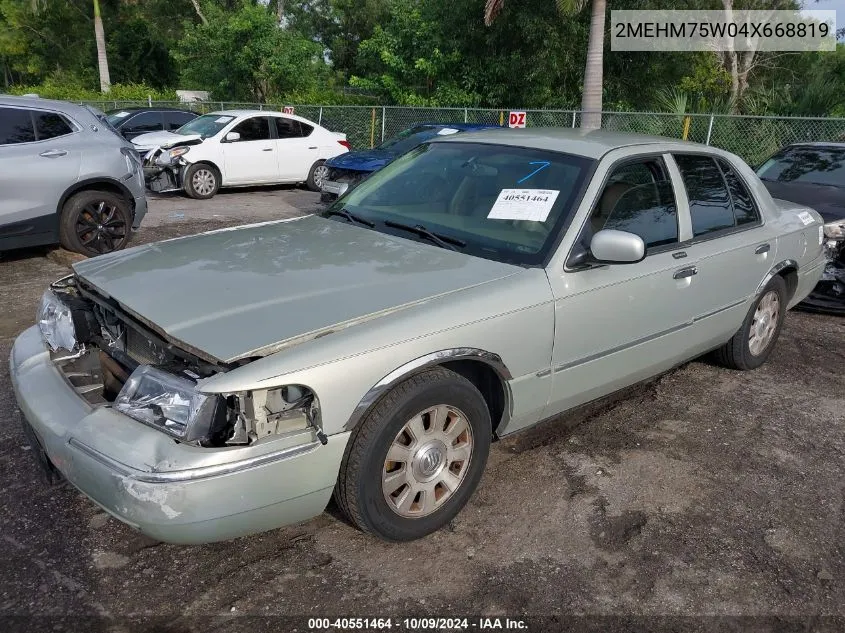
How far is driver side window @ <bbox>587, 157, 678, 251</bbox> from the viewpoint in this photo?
3.60 m

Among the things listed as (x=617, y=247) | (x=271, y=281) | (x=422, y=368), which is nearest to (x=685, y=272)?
(x=617, y=247)

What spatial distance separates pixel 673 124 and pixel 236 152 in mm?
8359

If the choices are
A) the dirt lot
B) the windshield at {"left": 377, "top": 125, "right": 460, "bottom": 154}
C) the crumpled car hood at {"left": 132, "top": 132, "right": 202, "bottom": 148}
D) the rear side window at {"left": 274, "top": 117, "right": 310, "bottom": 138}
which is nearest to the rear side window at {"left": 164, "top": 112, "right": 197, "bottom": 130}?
the crumpled car hood at {"left": 132, "top": 132, "right": 202, "bottom": 148}

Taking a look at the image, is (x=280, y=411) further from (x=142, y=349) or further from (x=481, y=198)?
(x=481, y=198)

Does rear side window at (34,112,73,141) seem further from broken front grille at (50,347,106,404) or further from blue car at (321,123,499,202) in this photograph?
broken front grille at (50,347,106,404)

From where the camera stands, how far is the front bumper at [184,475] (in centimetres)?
236

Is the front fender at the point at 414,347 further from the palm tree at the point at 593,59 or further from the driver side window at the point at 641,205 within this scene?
the palm tree at the point at 593,59

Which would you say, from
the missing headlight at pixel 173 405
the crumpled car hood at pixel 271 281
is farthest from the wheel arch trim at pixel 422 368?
the missing headlight at pixel 173 405

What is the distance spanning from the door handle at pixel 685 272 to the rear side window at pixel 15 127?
6.36 metres

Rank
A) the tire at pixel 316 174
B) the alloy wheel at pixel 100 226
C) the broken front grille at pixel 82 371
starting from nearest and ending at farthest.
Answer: the broken front grille at pixel 82 371 < the alloy wheel at pixel 100 226 < the tire at pixel 316 174

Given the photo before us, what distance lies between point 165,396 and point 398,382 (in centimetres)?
84

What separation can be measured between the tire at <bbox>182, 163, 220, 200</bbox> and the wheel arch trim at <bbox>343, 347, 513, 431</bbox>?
10808 millimetres

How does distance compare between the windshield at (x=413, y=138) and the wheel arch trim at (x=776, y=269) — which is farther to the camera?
the windshield at (x=413, y=138)

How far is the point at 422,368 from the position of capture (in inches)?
111
